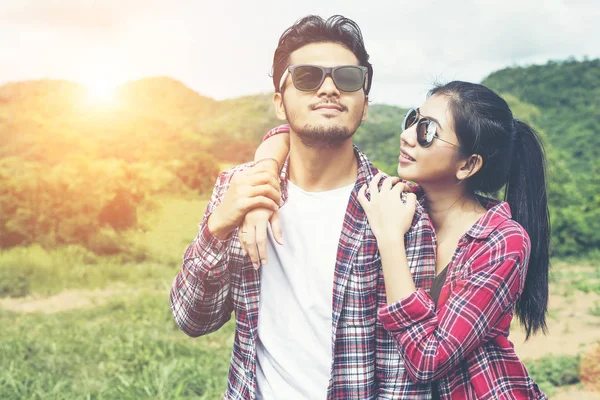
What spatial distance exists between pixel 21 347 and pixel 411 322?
472 cm

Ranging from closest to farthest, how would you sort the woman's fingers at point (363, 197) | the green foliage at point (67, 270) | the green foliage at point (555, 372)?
the woman's fingers at point (363, 197), the green foliage at point (555, 372), the green foliage at point (67, 270)

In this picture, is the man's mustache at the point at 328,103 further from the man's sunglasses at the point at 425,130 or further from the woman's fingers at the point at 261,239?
the woman's fingers at the point at 261,239

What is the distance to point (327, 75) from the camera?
2045 mm

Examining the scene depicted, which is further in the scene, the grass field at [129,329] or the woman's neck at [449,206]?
the grass field at [129,329]

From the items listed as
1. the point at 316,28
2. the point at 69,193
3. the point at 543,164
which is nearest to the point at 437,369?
the point at 543,164

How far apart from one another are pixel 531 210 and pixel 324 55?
2.95 ft

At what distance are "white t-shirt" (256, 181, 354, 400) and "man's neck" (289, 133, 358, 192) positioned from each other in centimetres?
5

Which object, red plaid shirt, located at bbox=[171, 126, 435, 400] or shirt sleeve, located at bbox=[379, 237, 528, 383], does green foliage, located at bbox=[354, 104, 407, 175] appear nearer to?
red plaid shirt, located at bbox=[171, 126, 435, 400]

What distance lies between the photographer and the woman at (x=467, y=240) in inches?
67.5

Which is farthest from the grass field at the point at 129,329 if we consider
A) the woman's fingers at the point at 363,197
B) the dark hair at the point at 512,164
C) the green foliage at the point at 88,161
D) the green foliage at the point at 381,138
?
the green foliage at the point at 381,138

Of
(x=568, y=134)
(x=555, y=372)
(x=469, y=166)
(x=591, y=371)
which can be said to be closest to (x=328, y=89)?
(x=469, y=166)

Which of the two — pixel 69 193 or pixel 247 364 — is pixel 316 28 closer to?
pixel 247 364

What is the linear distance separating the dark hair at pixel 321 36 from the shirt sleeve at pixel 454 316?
81 centimetres

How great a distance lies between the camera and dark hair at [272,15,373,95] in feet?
7.29
